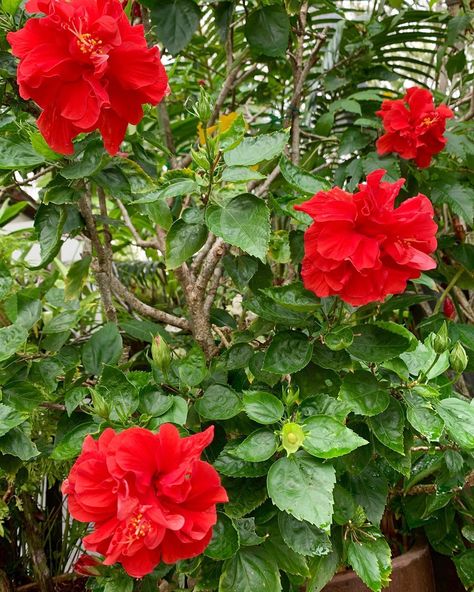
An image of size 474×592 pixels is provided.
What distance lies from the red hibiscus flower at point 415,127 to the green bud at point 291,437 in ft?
2.50

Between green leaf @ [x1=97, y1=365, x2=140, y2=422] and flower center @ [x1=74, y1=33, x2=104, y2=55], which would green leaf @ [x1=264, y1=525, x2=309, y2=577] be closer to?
green leaf @ [x1=97, y1=365, x2=140, y2=422]

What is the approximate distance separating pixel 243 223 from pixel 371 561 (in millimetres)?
457

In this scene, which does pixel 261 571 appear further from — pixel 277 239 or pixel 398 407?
pixel 277 239

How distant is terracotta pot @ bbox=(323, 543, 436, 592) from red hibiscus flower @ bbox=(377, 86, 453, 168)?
732 millimetres

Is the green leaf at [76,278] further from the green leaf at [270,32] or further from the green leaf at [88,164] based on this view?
the green leaf at [270,32]

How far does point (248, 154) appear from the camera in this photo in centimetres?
74

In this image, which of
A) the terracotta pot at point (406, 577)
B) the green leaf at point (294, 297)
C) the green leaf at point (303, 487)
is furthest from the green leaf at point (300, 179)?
the terracotta pot at point (406, 577)

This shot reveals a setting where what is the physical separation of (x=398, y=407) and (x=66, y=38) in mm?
552

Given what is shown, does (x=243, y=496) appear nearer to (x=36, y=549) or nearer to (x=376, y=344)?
(x=376, y=344)

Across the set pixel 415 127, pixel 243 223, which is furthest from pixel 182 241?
pixel 415 127

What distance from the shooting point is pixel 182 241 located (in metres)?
0.79

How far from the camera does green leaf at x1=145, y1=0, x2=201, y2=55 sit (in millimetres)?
1050

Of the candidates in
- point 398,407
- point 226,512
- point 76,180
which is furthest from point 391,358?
point 76,180

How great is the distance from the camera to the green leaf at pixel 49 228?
Result: 82 centimetres
